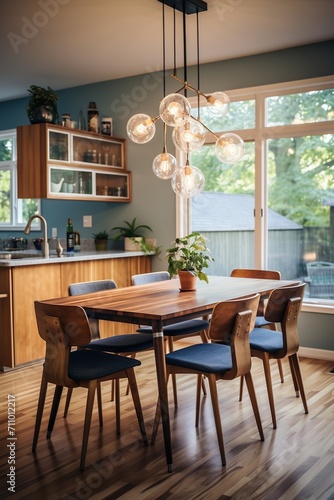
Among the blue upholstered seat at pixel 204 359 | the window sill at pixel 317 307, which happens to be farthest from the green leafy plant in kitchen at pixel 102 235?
the blue upholstered seat at pixel 204 359

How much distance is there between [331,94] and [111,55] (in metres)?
1.89

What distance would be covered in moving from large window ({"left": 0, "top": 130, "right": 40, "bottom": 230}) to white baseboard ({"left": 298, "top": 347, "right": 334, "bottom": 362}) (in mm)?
3557

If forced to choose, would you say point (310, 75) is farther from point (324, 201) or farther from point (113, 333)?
point (113, 333)

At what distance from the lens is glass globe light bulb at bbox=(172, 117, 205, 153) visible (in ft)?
11.4

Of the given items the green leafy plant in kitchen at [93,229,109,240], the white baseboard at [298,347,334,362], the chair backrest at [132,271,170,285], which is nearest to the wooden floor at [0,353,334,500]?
the chair backrest at [132,271,170,285]

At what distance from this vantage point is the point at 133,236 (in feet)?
18.9

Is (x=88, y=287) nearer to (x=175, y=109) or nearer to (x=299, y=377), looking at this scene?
(x=175, y=109)

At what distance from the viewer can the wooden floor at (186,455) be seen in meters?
2.44

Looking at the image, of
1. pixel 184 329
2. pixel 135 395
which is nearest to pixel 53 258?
pixel 184 329

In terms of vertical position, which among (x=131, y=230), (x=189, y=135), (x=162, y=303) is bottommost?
(x=162, y=303)

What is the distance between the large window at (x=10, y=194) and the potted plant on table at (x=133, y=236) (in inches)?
55.4

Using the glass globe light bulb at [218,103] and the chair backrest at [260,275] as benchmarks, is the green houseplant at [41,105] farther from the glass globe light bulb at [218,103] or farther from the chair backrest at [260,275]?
the chair backrest at [260,275]

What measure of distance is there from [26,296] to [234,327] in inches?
88.5

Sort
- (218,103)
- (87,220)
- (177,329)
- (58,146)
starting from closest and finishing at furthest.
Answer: (218,103) < (177,329) < (58,146) < (87,220)
